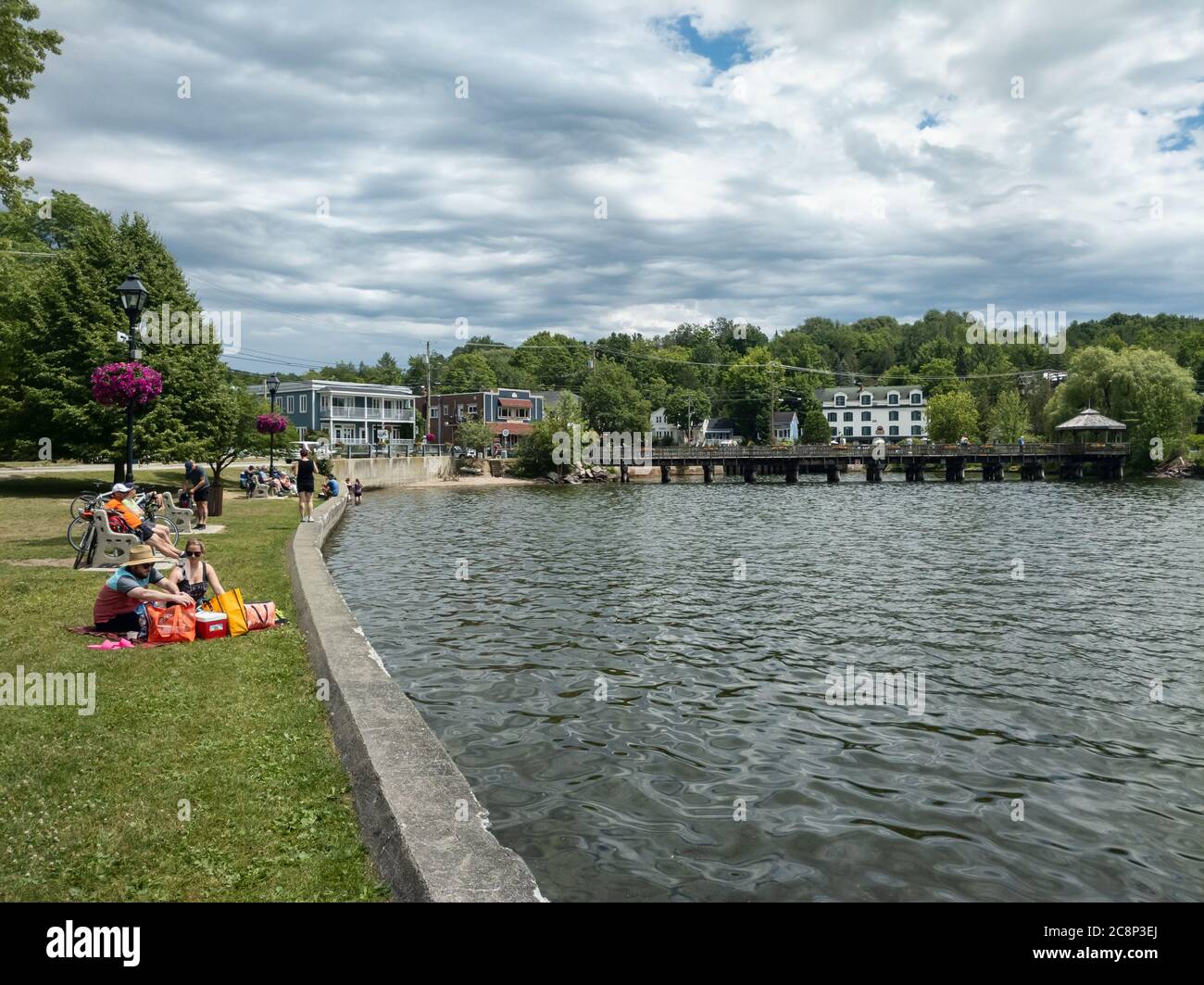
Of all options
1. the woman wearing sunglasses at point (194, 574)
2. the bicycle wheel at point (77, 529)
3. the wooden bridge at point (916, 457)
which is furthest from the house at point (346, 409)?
the woman wearing sunglasses at point (194, 574)

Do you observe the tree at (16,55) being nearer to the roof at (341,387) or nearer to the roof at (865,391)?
the roof at (341,387)

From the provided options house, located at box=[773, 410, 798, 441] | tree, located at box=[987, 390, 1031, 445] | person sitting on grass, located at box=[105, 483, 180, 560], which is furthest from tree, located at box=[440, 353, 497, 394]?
person sitting on grass, located at box=[105, 483, 180, 560]

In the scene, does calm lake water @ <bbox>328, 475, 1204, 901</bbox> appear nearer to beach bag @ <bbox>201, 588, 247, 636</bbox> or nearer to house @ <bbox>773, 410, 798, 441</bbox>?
beach bag @ <bbox>201, 588, 247, 636</bbox>

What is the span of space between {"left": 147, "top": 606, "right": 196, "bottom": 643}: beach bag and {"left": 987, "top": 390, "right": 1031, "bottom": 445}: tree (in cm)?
12555

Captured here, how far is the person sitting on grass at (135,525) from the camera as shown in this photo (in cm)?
1454

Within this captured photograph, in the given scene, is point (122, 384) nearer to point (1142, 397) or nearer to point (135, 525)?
point (135, 525)

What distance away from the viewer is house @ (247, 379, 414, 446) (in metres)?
94.3

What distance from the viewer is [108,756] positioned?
673 cm

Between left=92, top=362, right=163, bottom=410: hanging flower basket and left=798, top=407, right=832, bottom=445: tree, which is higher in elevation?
left=798, top=407, right=832, bottom=445: tree

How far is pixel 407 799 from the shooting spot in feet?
19.3

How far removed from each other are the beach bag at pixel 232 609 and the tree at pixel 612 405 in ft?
287

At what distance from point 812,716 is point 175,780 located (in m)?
7.10
